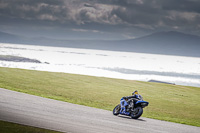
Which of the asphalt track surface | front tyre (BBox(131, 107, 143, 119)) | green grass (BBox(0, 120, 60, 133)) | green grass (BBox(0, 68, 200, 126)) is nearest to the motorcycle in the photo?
front tyre (BBox(131, 107, 143, 119))

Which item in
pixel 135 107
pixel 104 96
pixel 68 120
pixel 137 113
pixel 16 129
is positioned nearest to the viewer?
pixel 16 129

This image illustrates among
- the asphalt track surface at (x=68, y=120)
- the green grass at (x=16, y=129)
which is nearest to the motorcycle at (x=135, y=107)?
the asphalt track surface at (x=68, y=120)

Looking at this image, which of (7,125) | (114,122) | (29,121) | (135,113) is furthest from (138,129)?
(7,125)

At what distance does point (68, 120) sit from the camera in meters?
12.5

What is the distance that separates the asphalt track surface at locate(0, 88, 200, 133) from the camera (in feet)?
37.5

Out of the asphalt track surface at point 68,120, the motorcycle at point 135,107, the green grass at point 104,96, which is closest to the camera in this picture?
the asphalt track surface at point 68,120

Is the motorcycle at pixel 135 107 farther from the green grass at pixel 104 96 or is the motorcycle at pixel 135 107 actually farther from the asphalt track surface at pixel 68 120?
the green grass at pixel 104 96

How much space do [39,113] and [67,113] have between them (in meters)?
1.52

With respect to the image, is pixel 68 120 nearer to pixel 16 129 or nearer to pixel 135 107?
pixel 16 129

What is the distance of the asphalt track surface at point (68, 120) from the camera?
11422 millimetres

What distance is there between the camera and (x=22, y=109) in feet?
44.7

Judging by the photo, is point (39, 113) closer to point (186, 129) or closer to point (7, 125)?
point (7, 125)

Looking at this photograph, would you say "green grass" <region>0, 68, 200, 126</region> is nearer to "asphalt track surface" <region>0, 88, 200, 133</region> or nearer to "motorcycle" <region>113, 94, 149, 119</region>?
"motorcycle" <region>113, 94, 149, 119</region>

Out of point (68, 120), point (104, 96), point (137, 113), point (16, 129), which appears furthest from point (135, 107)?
point (104, 96)
